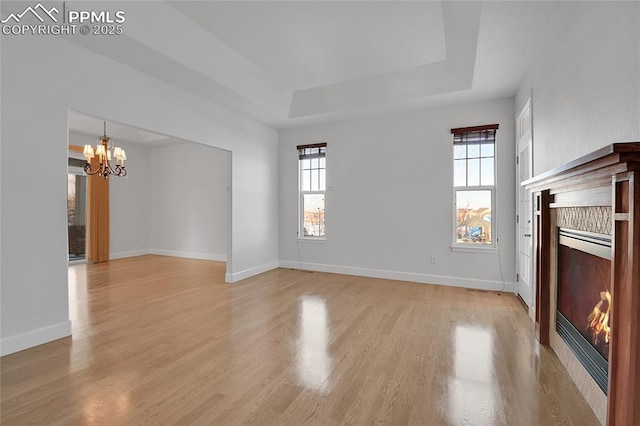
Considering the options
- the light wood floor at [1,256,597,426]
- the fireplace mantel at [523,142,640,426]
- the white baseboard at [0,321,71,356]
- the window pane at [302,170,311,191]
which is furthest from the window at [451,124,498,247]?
the white baseboard at [0,321,71,356]

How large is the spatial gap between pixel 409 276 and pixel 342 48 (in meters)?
3.61

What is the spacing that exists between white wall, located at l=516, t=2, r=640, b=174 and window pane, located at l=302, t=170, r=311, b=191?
3.78m

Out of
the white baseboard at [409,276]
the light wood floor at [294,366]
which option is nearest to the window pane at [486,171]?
the white baseboard at [409,276]

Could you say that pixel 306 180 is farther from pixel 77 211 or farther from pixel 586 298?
Answer: pixel 77 211

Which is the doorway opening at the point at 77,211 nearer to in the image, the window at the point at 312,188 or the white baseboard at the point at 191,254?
the white baseboard at the point at 191,254

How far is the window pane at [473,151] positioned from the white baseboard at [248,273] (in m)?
4.13

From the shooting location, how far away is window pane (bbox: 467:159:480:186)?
4.49 metres

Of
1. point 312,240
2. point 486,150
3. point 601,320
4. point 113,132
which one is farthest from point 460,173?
point 113,132

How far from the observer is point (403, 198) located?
16.1ft

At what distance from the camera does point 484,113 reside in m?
4.38

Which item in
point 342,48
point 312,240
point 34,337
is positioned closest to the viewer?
point 34,337

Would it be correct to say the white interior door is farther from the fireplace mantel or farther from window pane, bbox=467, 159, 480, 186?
the fireplace mantel

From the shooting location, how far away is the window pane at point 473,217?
175 inches

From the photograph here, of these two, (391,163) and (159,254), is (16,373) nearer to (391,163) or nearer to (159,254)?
(391,163)
